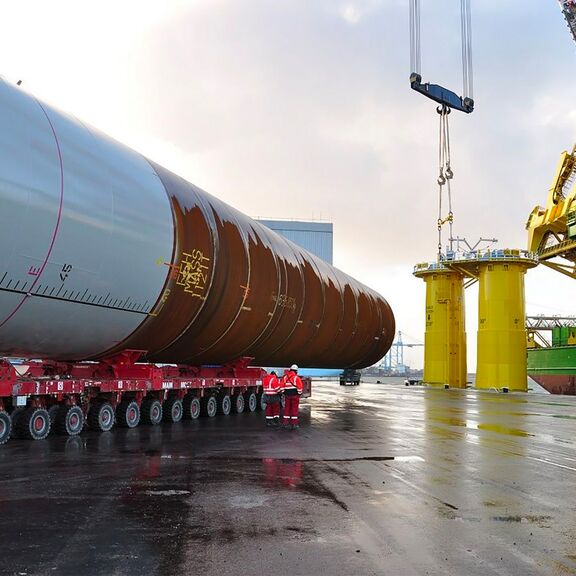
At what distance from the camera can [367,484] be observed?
25.0 feet

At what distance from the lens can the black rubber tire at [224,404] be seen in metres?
18.3

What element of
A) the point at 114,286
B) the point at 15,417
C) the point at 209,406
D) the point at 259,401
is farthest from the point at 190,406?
the point at 114,286

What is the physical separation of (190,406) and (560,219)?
4005 centimetres

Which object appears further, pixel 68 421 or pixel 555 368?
pixel 555 368

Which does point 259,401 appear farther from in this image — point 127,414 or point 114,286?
point 114,286

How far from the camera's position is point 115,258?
10.6m

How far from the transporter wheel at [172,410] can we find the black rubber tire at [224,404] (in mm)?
2738

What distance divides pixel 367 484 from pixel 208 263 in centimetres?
701

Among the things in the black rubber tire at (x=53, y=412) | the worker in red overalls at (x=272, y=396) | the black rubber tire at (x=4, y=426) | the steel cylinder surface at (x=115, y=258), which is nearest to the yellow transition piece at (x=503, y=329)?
the steel cylinder surface at (x=115, y=258)

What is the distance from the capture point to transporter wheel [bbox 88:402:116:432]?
41.5ft

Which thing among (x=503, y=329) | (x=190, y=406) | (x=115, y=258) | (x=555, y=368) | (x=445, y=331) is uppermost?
(x=445, y=331)

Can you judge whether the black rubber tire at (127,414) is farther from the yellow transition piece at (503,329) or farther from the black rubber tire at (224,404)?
the yellow transition piece at (503,329)

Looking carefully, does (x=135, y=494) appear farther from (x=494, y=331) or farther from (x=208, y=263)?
(x=494, y=331)

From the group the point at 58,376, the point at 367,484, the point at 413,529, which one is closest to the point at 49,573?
the point at 413,529
